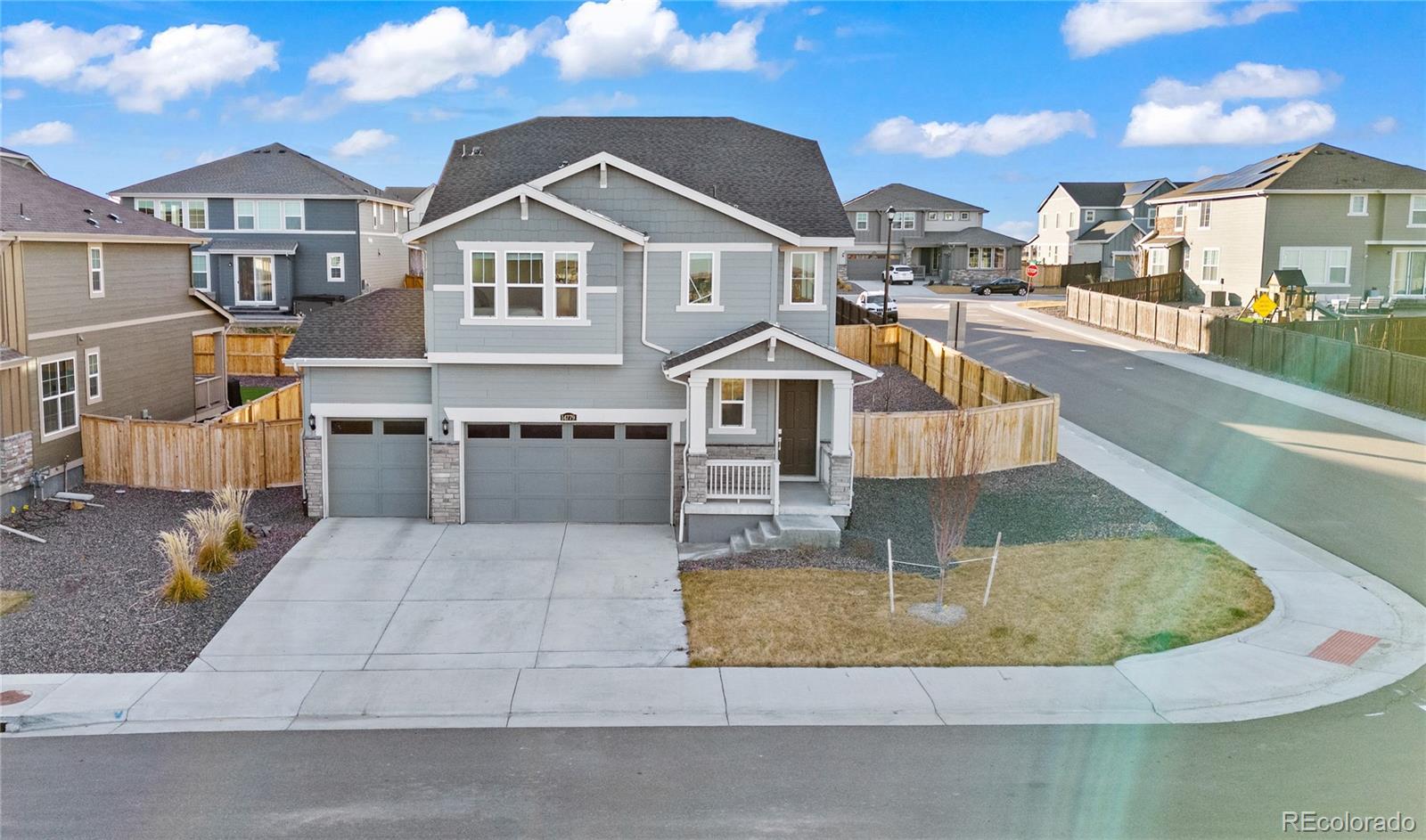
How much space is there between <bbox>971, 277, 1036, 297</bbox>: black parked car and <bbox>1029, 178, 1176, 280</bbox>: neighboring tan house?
7.65 m

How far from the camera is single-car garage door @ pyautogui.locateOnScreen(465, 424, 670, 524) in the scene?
21969 mm

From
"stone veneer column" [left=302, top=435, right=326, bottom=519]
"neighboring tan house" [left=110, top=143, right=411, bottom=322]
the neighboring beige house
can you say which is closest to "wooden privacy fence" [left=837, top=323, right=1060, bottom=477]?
"stone veneer column" [left=302, top=435, right=326, bottom=519]

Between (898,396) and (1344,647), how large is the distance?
2042cm

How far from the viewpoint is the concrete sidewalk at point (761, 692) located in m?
12.8

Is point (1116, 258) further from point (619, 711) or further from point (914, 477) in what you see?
point (619, 711)

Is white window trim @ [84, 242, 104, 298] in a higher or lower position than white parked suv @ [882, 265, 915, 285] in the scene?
lower

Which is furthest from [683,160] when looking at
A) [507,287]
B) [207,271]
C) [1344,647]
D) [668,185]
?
[207,271]

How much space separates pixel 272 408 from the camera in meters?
28.8

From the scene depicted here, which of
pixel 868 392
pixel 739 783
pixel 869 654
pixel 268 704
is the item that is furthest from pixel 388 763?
pixel 868 392

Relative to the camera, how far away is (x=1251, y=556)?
18281mm

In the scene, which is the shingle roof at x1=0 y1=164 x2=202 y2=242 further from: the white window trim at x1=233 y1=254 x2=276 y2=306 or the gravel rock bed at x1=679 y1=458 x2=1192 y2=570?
the white window trim at x1=233 y1=254 x2=276 y2=306

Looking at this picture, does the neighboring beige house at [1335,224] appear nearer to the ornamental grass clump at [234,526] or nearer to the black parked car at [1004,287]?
the black parked car at [1004,287]

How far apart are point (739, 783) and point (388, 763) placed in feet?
11.8

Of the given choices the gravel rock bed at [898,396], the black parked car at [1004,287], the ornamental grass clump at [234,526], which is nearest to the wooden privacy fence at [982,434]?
the gravel rock bed at [898,396]
